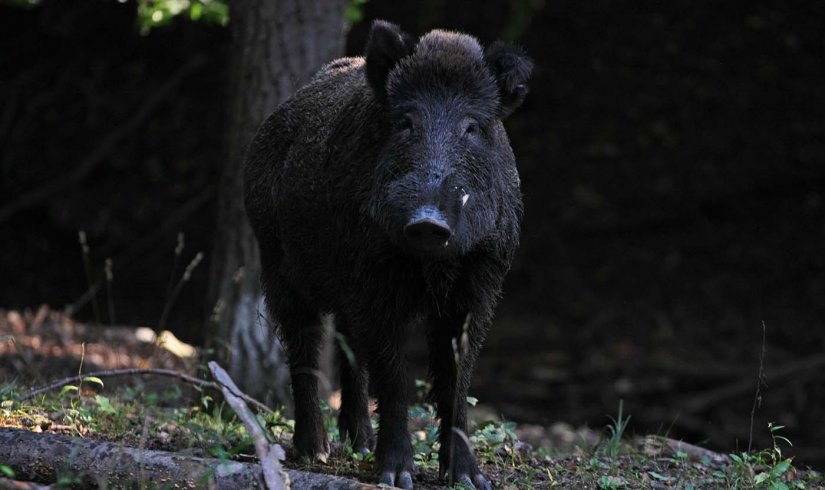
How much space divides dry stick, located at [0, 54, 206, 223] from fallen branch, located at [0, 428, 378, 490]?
8.13 metres

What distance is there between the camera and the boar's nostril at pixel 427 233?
3520 mm

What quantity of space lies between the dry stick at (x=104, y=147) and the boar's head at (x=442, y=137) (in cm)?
780

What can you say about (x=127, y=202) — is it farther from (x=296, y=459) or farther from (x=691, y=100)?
(x=296, y=459)

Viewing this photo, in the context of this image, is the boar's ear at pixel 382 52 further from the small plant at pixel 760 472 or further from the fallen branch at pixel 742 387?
the fallen branch at pixel 742 387

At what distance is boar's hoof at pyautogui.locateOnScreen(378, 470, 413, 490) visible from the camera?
12.9ft

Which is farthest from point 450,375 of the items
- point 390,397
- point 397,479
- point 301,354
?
point 301,354

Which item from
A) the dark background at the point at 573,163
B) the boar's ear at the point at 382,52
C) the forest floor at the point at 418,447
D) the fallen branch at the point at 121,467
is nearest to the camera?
the fallen branch at the point at 121,467

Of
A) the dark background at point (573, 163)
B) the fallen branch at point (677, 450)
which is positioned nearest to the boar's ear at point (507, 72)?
the fallen branch at point (677, 450)

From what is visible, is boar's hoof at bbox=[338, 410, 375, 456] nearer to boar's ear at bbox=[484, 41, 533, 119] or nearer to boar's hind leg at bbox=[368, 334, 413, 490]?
boar's hind leg at bbox=[368, 334, 413, 490]

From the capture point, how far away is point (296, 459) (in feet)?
15.1

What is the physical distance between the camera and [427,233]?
→ 3.56 m

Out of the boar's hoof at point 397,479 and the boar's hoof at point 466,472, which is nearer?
the boar's hoof at point 397,479

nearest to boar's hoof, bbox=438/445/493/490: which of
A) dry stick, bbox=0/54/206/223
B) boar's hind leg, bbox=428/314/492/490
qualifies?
boar's hind leg, bbox=428/314/492/490

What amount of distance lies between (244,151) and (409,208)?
8.94ft
